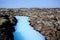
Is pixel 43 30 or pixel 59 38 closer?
pixel 59 38

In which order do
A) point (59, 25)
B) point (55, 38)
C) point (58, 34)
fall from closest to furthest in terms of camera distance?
1. point (55, 38)
2. point (58, 34)
3. point (59, 25)

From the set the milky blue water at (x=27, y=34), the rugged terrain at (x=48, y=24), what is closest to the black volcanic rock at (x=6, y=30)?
the milky blue water at (x=27, y=34)

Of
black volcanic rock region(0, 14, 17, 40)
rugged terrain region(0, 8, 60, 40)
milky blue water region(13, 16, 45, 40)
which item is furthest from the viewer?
milky blue water region(13, 16, 45, 40)

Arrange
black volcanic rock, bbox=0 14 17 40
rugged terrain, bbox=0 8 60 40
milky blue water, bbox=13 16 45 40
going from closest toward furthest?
black volcanic rock, bbox=0 14 17 40 → rugged terrain, bbox=0 8 60 40 → milky blue water, bbox=13 16 45 40

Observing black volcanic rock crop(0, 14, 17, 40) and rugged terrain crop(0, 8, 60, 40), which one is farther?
rugged terrain crop(0, 8, 60, 40)

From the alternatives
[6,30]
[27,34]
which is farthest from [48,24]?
[6,30]

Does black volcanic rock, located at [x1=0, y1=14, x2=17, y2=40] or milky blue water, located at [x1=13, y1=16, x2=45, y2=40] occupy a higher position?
black volcanic rock, located at [x1=0, y1=14, x2=17, y2=40]

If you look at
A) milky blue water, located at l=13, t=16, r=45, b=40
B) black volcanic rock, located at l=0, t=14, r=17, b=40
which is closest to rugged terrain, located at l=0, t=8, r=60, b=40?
milky blue water, located at l=13, t=16, r=45, b=40

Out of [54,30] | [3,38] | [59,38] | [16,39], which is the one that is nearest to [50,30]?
[54,30]

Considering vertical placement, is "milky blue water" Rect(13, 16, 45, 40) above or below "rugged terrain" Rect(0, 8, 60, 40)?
below

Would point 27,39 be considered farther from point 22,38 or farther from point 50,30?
point 50,30

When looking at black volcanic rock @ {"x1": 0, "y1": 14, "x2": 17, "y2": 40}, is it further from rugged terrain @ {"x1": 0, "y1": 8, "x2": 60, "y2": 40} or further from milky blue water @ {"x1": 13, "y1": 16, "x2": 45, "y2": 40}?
rugged terrain @ {"x1": 0, "y1": 8, "x2": 60, "y2": 40}
